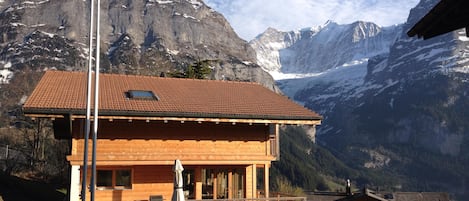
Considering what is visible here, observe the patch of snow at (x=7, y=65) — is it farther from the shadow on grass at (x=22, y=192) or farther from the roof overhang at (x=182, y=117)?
the roof overhang at (x=182, y=117)

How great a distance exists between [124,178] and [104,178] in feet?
2.35

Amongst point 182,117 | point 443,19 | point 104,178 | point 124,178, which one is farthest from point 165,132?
point 443,19

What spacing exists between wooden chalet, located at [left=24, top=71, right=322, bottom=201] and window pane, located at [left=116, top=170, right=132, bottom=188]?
0.04m

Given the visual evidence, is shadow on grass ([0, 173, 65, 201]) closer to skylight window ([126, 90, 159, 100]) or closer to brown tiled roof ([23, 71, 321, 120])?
brown tiled roof ([23, 71, 321, 120])

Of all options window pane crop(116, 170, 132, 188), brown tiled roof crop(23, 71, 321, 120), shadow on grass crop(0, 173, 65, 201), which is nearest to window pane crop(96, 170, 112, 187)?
window pane crop(116, 170, 132, 188)

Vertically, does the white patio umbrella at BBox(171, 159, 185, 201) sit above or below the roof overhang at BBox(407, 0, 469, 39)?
below

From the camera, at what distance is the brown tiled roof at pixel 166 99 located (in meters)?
17.8

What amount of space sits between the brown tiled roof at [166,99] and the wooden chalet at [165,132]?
34mm

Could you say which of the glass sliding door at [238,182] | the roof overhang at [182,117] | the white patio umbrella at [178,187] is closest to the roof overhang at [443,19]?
the white patio umbrella at [178,187]

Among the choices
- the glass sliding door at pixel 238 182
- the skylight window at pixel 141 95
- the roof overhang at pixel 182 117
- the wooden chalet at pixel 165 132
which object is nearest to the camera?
the roof overhang at pixel 182 117

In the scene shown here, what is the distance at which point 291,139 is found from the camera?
167375 millimetres

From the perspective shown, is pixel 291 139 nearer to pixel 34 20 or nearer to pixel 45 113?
pixel 34 20

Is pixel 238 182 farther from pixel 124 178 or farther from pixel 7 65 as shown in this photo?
pixel 7 65

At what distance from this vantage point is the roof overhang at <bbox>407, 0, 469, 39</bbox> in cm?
679
